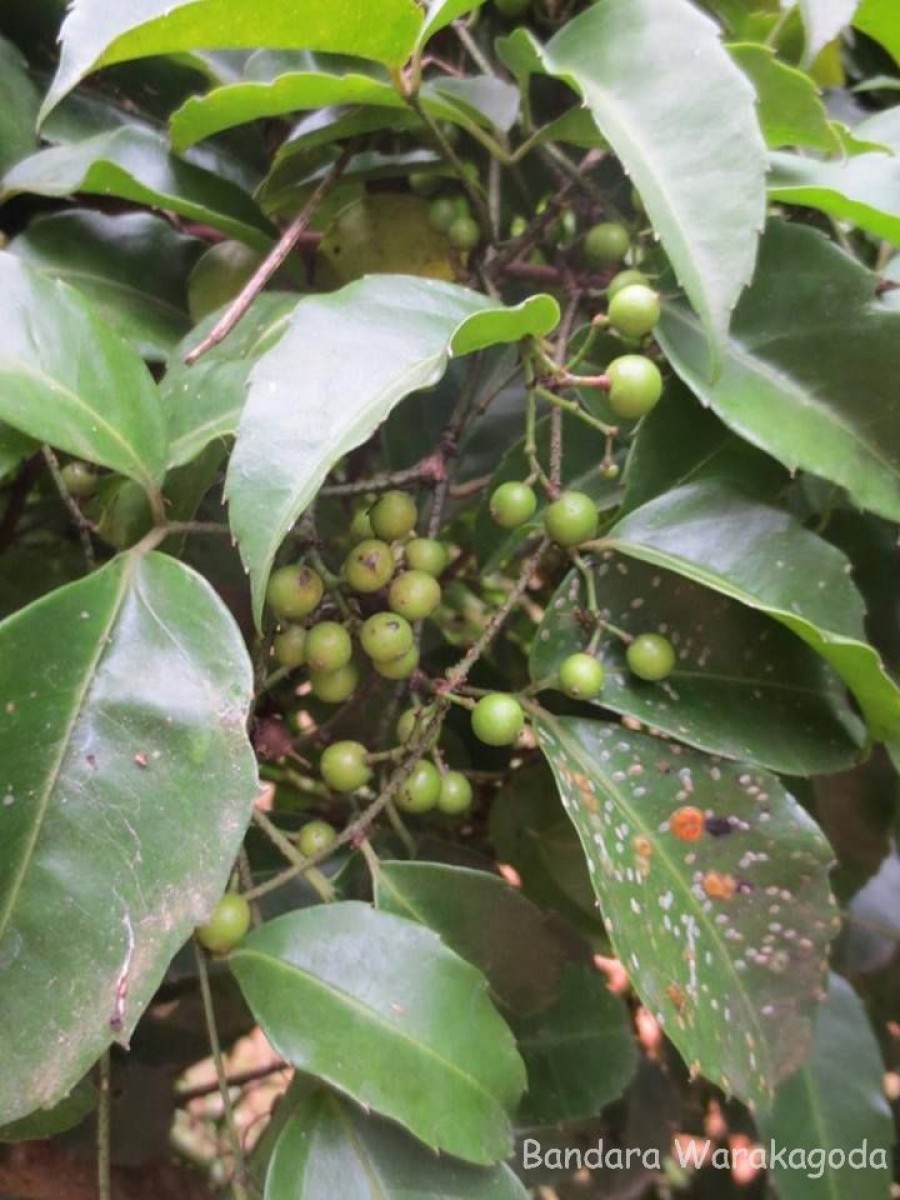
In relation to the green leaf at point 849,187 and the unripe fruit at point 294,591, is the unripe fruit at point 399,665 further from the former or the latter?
the green leaf at point 849,187

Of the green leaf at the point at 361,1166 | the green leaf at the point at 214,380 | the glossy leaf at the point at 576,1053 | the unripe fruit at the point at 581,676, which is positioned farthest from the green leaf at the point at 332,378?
the glossy leaf at the point at 576,1053

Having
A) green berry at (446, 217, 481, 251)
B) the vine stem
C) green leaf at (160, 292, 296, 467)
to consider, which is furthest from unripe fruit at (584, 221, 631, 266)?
the vine stem

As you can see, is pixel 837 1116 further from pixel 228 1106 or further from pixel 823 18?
pixel 823 18

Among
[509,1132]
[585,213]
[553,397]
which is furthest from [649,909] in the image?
[585,213]

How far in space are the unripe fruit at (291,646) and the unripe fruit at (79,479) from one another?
130 millimetres

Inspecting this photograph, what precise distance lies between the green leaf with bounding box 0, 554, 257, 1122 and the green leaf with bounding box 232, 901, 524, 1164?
3.5 inches

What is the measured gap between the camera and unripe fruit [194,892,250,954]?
1.42 ft

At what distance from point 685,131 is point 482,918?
353 mm

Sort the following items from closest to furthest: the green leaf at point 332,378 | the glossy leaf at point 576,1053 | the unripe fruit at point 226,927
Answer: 1. the green leaf at point 332,378
2. the unripe fruit at point 226,927
3. the glossy leaf at point 576,1053

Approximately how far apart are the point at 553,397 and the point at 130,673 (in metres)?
0.21

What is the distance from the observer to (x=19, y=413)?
365 mm

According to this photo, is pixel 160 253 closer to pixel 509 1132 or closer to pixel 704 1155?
pixel 509 1132

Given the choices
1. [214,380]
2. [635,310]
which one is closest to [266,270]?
[214,380]

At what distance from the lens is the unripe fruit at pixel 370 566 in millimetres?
431
